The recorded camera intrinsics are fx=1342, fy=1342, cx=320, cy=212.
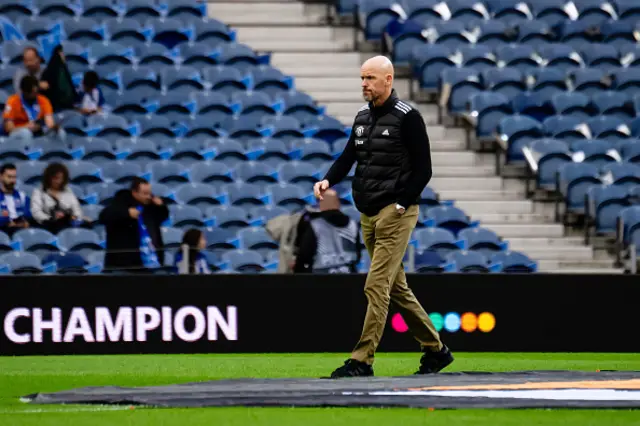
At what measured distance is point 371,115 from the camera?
8844 mm

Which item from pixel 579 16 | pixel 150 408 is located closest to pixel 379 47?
pixel 579 16

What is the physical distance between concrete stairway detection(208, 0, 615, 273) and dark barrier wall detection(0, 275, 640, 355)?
3.51ft

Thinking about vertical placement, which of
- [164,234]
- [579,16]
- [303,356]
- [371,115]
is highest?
[579,16]

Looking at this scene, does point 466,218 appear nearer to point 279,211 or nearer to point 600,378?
point 279,211

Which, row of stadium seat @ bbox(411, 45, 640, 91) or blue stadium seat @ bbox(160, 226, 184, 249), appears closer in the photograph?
blue stadium seat @ bbox(160, 226, 184, 249)

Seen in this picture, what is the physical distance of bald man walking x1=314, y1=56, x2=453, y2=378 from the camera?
865 cm

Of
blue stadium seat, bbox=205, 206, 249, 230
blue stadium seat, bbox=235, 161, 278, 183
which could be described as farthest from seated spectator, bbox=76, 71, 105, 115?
blue stadium seat, bbox=205, 206, 249, 230

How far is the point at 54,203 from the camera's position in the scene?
45.4 feet

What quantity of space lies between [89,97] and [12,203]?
12.4 feet

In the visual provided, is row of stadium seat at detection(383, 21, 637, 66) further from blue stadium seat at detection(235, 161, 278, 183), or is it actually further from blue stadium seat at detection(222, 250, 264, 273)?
blue stadium seat at detection(222, 250, 264, 273)

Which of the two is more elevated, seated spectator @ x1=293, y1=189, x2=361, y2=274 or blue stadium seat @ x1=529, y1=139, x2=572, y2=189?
blue stadium seat @ x1=529, y1=139, x2=572, y2=189

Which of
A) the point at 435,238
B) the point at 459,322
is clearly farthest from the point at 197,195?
the point at 459,322

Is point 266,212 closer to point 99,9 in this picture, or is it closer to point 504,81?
point 504,81

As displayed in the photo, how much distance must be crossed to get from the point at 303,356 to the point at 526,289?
7.84ft
